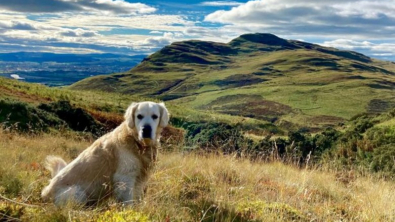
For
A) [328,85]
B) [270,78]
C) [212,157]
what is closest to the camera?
[212,157]

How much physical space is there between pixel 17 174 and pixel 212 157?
4.20m

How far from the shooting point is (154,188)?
5.66 metres

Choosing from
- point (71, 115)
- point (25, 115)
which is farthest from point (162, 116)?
point (71, 115)

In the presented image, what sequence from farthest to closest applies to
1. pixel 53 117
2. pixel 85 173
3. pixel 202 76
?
pixel 202 76 → pixel 53 117 → pixel 85 173

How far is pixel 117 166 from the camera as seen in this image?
529 centimetres

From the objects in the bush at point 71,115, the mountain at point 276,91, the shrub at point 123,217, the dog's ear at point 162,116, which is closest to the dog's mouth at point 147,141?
the dog's ear at point 162,116

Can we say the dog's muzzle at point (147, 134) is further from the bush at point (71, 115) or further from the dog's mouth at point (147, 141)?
the bush at point (71, 115)

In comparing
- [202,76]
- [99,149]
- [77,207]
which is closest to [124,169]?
[99,149]

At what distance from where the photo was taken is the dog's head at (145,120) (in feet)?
17.7

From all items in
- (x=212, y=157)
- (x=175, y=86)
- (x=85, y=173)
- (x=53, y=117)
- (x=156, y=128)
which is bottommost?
(x=175, y=86)

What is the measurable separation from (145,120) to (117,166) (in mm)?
754

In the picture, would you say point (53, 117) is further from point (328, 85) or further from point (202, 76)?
point (202, 76)

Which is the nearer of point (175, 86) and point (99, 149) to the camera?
point (99, 149)

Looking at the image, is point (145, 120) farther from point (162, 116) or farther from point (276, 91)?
point (276, 91)
